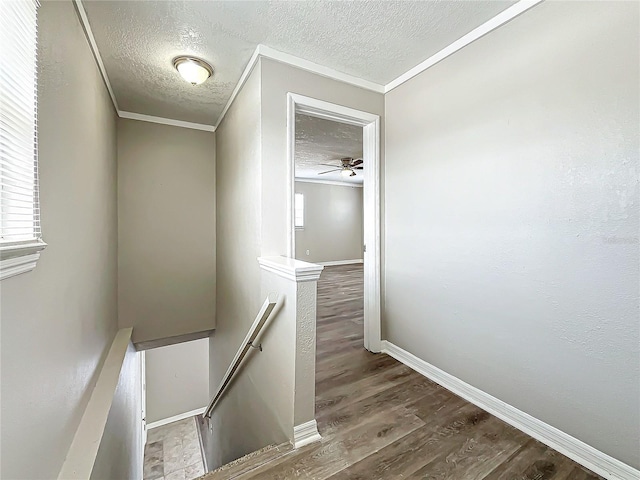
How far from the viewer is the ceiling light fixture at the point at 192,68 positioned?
2.12 metres

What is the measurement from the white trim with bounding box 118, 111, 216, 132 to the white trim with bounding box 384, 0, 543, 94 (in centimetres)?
251

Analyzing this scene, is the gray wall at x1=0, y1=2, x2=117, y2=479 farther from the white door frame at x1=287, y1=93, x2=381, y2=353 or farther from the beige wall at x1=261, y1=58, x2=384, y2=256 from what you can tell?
the white door frame at x1=287, y1=93, x2=381, y2=353

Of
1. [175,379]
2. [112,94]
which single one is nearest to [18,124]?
[112,94]

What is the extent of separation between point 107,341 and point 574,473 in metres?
3.56

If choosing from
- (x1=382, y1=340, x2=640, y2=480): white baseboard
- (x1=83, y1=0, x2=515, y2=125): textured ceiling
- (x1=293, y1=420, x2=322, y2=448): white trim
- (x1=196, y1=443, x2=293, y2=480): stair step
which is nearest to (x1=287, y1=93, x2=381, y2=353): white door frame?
(x1=83, y1=0, x2=515, y2=125): textured ceiling

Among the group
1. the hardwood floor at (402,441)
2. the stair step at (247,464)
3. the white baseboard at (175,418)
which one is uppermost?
the hardwood floor at (402,441)

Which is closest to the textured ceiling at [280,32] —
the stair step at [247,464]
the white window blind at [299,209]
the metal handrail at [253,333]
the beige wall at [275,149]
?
the beige wall at [275,149]

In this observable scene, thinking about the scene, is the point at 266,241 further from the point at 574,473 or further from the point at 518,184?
the point at 574,473

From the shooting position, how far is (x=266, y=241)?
Result: 2012 millimetres

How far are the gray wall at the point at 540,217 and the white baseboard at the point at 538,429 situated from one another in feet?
0.13

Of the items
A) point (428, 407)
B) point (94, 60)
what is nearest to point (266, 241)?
point (428, 407)

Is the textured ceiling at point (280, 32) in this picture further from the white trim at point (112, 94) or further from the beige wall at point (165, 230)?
the beige wall at point (165, 230)

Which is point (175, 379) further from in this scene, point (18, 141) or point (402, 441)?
point (18, 141)

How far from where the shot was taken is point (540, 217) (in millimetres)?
1493
